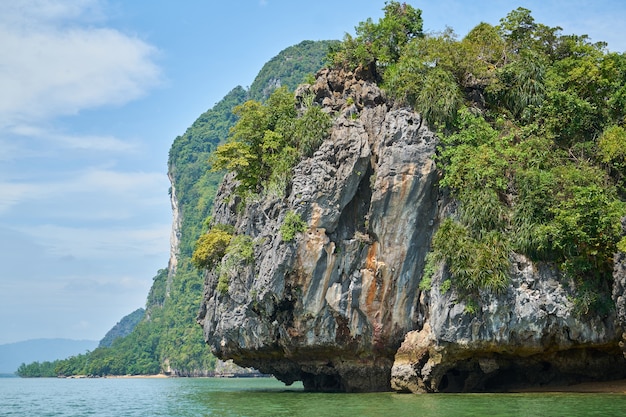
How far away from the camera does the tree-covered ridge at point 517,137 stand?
57.0ft

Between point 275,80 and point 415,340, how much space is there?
8744cm

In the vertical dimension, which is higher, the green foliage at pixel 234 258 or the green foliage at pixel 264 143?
the green foliage at pixel 264 143

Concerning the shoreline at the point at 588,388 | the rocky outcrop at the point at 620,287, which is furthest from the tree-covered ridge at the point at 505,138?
the shoreline at the point at 588,388

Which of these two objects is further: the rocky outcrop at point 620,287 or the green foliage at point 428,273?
the green foliage at point 428,273

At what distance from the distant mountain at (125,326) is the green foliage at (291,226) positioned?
13134 centimetres

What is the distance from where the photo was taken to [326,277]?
2022 centimetres

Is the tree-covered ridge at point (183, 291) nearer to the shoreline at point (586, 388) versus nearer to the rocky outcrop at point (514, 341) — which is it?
the rocky outcrop at point (514, 341)

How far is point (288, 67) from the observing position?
103938mm

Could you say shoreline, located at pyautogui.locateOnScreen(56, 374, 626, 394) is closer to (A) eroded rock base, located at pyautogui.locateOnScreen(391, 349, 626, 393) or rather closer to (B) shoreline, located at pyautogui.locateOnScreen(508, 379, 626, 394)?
(B) shoreline, located at pyautogui.locateOnScreen(508, 379, 626, 394)

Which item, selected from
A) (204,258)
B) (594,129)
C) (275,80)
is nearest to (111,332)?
(275,80)

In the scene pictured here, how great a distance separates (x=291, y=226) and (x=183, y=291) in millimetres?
66648

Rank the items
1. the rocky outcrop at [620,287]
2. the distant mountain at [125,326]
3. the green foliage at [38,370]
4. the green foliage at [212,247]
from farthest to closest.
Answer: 1. the distant mountain at [125,326]
2. the green foliage at [38,370]
3. the green foliage at [212,247]
4. the rocky outcrop at [620,287]

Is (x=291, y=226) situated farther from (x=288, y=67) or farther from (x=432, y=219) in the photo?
(x=288, y=67)

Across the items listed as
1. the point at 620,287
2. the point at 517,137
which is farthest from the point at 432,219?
the point at 620,287
